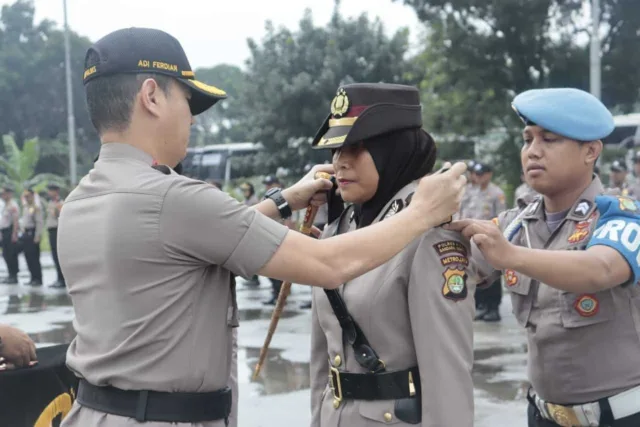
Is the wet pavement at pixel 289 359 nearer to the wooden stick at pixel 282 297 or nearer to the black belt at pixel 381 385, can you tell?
the wooden stick at pixel 282 297

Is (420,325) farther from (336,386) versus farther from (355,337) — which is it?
(336,386)

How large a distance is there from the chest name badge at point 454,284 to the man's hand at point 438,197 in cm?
18

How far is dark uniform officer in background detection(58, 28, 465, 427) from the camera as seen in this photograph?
1.93 metres

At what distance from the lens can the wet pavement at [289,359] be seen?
557 cm

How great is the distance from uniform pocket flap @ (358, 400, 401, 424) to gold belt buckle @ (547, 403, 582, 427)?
A: 602mm

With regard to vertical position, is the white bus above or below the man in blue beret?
below

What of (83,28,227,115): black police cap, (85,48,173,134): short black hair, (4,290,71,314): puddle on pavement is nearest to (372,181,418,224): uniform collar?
(83,28,227,115): black police cap

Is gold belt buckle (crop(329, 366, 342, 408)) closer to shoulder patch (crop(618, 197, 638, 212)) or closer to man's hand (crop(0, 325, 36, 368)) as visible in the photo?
shoulder patch (crop(618, 197, 638, 212))

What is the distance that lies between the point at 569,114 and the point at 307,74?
64.1ft

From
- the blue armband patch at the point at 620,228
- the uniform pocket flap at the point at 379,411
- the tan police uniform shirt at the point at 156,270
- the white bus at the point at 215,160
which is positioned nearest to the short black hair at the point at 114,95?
the tan police uniform shirt at the point at 156,270

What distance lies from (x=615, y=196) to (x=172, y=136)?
4.42 feet

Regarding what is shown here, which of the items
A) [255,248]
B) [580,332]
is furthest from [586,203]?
[255,248]

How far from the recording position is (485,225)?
2.16 metres

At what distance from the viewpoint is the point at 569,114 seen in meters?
2.43
